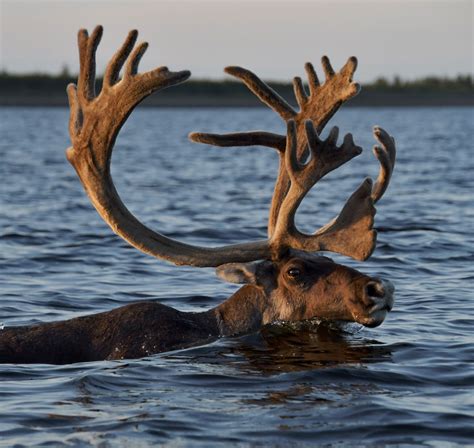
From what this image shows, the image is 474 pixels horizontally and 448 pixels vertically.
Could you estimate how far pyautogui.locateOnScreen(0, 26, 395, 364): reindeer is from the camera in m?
9.88

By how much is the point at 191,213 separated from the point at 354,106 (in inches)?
3593

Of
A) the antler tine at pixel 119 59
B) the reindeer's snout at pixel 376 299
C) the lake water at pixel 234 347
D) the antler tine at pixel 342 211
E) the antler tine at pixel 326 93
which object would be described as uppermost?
the antler tine at pixel 119 59

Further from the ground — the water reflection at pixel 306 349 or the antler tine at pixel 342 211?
the antler tine at pixel 342 211

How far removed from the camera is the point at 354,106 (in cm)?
11206

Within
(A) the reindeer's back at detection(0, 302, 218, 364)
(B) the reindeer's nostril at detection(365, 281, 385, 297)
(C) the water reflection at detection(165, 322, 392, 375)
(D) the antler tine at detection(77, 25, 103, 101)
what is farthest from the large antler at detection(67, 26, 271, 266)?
(B) the reindeer's nostril at detection(365, 281, 385, 297)

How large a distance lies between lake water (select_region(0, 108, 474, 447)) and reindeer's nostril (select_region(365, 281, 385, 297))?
0.54 m

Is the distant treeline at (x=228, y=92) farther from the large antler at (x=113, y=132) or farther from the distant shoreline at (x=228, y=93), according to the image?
the large antler at (x=113, y=132)

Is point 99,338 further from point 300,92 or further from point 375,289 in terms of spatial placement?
point 300,92

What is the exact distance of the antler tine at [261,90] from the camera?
35.4 feet

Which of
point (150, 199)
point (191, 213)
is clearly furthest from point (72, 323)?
point (150, 199)

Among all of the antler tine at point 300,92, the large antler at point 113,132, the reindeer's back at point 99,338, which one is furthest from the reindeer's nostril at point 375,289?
the antler tine at point 300,92

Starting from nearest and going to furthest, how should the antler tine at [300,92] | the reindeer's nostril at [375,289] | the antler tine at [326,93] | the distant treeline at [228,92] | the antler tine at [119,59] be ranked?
the antler tine at [119,59], the reindeer's nostril at [375,289], the antler tine at [326,93], the antler tine at [300,92], the distant treeline at [228,92]

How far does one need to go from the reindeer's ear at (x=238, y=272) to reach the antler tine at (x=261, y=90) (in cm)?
146

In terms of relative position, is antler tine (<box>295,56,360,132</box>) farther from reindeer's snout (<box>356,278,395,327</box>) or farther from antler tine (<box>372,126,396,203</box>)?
reindeer's snout (<box>356,278,395,327</box>)
